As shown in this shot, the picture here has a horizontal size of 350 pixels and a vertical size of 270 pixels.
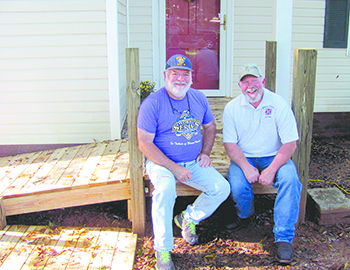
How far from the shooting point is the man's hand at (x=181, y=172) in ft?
9.27

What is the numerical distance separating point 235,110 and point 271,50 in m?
0.85

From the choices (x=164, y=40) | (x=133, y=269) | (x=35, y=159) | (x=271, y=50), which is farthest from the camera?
(x=164, y=40)

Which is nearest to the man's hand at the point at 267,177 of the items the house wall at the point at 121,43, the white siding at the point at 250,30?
the house wall at the point at 121,43

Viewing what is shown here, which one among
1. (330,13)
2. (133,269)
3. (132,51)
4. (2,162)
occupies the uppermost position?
(330,13)

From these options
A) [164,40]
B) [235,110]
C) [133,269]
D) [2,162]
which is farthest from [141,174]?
[164,40]

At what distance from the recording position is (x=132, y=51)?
2.76 metres

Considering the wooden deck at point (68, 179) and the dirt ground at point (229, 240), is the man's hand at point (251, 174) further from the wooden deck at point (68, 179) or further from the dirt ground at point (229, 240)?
the dirt ground at point (229, 240)

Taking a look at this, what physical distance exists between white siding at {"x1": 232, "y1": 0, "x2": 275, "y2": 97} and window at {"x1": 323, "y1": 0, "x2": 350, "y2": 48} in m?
0.94

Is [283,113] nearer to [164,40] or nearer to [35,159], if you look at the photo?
[35,159]

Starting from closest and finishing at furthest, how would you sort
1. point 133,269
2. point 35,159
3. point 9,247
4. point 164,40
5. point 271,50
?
point 133,269
point 9,247
point 271,50
point 35,159
point 164,40

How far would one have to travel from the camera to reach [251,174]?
2.90m

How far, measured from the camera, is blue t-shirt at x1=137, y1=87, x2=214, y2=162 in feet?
9.21

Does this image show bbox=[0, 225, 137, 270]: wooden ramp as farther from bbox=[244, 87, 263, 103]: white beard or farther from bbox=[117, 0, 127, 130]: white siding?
bbox=[117, 0, 127, 130]: white siding

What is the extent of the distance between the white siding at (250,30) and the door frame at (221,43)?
8 cm
